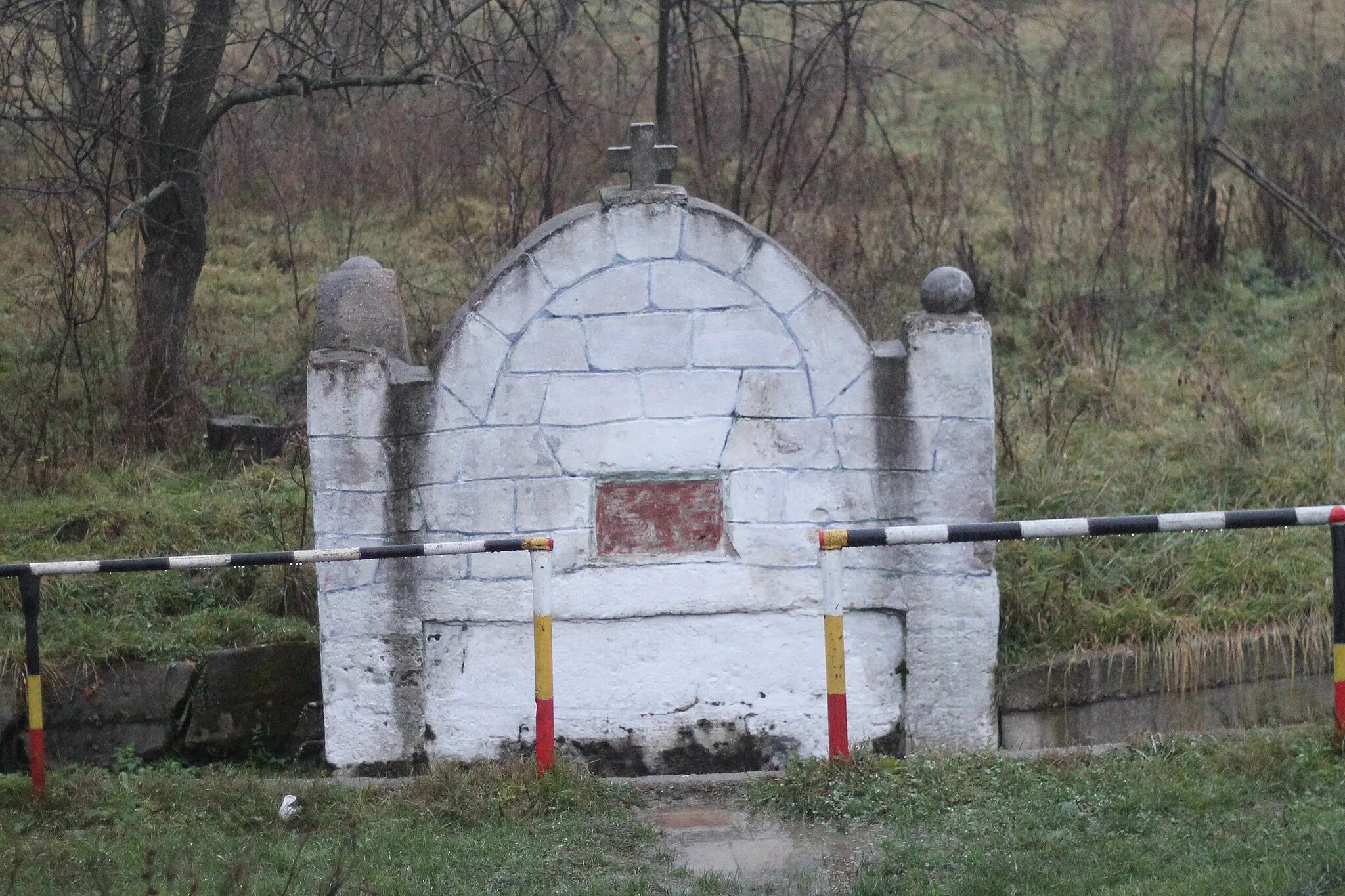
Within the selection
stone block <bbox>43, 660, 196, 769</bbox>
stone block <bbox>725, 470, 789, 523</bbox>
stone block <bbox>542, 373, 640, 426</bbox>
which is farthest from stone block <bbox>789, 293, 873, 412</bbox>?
stone block <bbox>43, 660, 196, 769</bbox>

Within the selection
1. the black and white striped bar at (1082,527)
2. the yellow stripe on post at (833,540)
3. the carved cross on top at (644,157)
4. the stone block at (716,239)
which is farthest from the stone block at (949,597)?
the carved cross on top at (644,157)

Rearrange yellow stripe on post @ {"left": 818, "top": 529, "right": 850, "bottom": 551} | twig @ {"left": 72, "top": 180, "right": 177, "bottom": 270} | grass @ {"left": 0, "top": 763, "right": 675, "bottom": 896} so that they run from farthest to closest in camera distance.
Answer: twig @ {"left": 72, "top": 180, "right": 177, "bottom": 270} → yellow stripe on post @ {"left": 818, "top": 529, "right": 850, "bottom": 551} → grass @ {"left": 0, "top": 763, "right": 675, "bottom": 896}

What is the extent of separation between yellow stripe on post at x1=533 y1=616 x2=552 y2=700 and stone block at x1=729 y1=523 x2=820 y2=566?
1.12 metres

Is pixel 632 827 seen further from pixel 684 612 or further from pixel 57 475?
pixel 57 475

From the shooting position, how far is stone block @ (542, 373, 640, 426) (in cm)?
638

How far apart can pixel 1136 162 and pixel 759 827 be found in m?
11.0

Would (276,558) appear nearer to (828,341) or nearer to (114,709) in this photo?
(114,709)

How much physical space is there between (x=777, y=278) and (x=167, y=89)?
6055 millimetres

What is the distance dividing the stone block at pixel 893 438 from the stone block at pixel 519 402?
1219 millimetres

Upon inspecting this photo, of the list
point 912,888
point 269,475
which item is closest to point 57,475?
point 269,475

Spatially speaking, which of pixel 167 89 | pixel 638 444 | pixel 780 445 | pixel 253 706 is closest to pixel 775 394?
pixel 780 445

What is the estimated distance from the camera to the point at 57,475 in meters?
9.17

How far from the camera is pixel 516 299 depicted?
249 inches

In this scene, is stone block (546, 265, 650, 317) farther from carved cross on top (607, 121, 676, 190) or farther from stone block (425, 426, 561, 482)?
stone block (425, 426, 561, 482)
